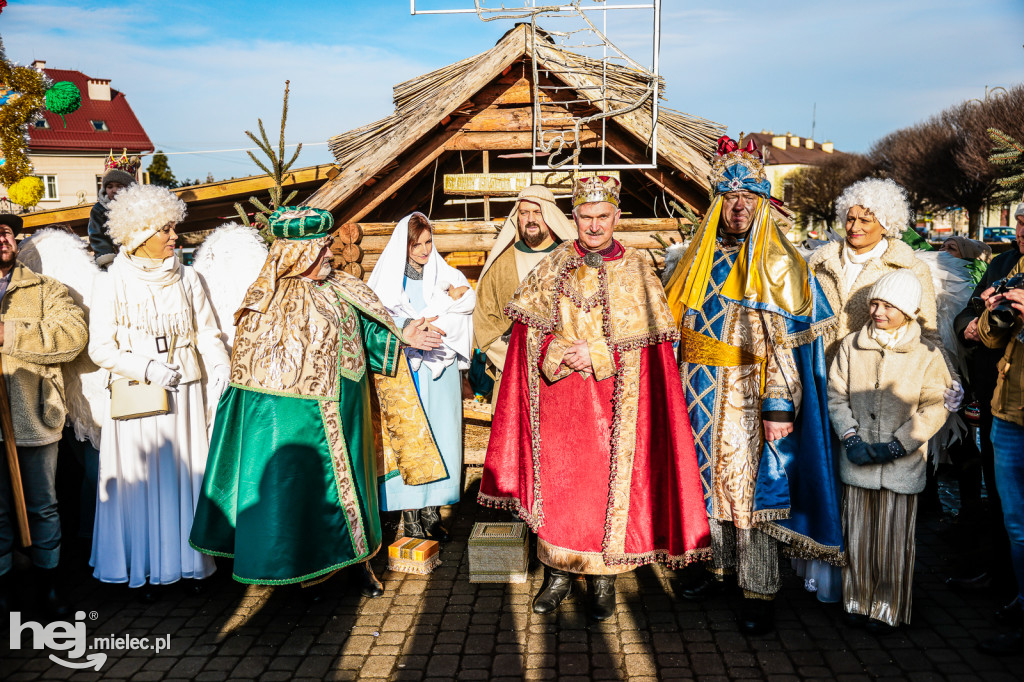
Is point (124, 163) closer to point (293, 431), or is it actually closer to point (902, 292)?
point (293, 431)

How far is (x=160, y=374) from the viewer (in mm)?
4059

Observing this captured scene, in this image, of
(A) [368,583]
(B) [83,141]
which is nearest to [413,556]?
(A) [368,583]

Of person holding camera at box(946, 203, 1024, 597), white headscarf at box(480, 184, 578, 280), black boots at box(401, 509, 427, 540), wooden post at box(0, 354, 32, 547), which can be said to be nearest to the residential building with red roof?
white headscarf at box(480, 184, 578, 280)

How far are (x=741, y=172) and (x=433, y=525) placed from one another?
3070 millimetres

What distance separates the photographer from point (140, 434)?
13.7 feet

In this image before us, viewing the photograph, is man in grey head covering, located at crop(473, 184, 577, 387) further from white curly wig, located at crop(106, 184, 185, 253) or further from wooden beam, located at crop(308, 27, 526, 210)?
white curly wig, located at crop(106, 184, 185, 253)

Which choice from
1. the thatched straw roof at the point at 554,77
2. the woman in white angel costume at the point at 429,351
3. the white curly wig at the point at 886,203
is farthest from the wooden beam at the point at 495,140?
the white curly wig at the point at 886,203

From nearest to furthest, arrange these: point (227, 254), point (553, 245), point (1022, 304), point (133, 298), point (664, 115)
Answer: point (1022, 304)
point (133, 298)
point (227, 254)
point (553, 245)
point (664, 115)

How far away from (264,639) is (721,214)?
10.7 feet

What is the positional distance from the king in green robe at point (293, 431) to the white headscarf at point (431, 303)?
666mm

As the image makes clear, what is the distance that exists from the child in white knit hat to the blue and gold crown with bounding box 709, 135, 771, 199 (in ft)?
2.54

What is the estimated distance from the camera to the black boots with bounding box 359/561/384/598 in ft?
14.1

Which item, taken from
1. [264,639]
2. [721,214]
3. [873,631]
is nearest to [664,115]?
[721,214]

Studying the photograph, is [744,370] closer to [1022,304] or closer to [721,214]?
[721,214]
